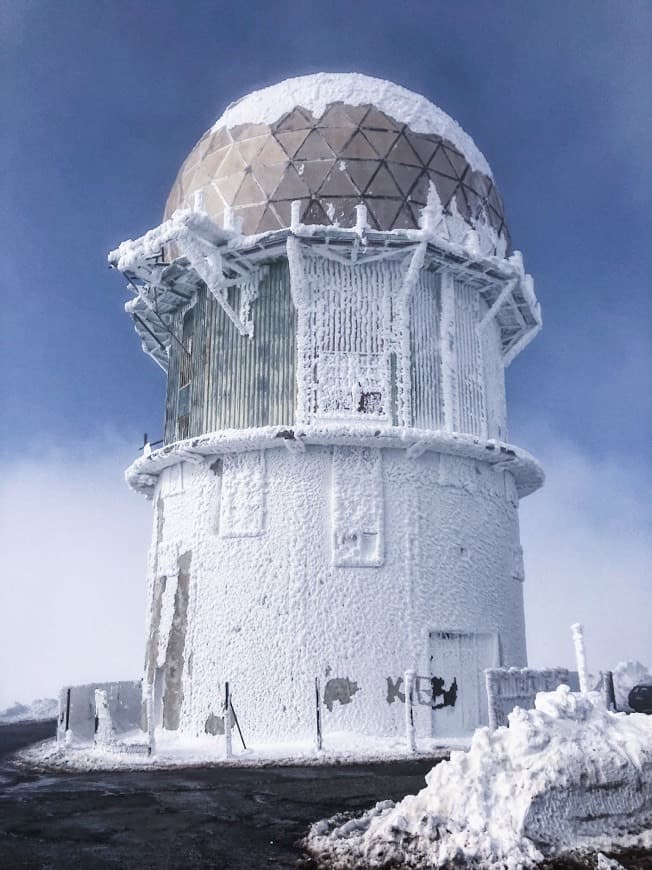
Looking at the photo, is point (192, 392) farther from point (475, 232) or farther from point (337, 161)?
point (475, 232)

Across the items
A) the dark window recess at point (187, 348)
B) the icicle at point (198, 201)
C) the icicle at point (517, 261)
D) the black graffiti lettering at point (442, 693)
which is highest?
the icicle at point (198, 201)

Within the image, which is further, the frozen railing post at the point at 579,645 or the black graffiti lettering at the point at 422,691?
the black graffiti lettering at the point at 422,691

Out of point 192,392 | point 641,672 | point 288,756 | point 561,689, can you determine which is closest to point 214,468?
point 192,392

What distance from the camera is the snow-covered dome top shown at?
18.8m

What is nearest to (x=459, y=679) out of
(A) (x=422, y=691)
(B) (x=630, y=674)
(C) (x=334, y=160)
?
(A) (x=422, y=691)

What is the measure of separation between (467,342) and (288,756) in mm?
10475

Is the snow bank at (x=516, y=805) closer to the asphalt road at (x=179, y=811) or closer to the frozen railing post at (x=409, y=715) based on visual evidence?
the asphalt road at (x=179, y=811)

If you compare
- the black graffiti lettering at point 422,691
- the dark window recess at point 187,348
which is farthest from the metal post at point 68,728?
the dark window recess at point 187,348

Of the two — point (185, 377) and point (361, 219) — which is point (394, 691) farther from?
point (361, 219)

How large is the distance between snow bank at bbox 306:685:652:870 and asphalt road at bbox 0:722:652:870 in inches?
14.7

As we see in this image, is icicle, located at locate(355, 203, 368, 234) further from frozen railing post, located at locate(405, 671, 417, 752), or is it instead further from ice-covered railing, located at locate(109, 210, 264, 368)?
frozen railing post, located at locate(405, 671, 417, 752)

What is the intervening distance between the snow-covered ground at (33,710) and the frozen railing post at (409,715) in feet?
70.6

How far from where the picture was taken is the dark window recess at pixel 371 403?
17.6 metres

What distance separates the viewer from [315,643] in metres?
16.1
